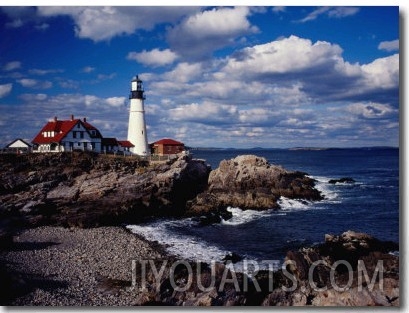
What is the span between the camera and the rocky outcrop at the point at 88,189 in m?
12.2

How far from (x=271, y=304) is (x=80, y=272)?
3842mm

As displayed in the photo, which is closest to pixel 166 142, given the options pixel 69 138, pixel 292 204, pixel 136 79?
pixel 69 138

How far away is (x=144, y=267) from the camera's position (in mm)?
8273

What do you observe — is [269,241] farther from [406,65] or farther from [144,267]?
[406,65]

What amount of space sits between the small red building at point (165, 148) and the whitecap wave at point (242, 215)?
9.31 feet

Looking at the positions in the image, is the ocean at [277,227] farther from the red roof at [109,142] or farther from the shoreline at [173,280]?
the red roof at [109,142]

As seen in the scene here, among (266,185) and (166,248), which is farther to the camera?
(266,185)

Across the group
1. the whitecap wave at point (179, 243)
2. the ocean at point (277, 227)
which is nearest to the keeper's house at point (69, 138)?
the whitecap wave at point (179, 243)

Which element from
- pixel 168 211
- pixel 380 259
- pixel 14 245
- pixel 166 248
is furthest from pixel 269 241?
pixel 14 245

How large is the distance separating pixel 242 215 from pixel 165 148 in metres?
3.82

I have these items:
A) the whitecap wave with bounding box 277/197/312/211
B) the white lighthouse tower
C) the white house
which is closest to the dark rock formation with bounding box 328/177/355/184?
the whitecap wave with bounding box 277/197/312/211

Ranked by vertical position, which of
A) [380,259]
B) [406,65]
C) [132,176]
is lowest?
[380,259]

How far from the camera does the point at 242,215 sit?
13.8m

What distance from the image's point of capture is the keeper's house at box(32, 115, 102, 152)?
13.4m
